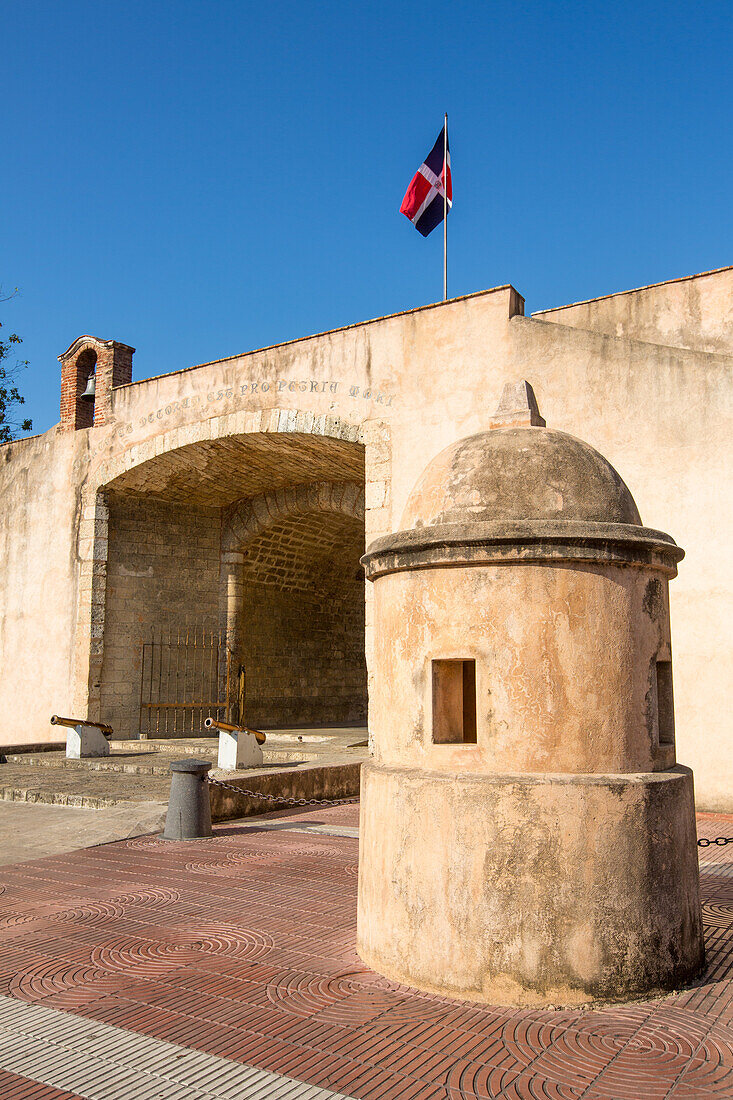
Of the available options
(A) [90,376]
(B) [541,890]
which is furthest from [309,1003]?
(A) [90,376]

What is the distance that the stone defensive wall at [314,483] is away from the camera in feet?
26.6

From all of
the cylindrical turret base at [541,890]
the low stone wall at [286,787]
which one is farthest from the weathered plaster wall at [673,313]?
the cylindrical turret base at [541,890]

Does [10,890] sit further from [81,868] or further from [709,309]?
[709,309]

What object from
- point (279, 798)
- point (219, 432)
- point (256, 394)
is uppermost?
point (256, 394)

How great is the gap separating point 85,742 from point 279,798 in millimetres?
5146

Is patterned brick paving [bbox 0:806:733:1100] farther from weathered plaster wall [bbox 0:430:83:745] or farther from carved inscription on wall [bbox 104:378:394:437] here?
weathered plaster wall [bbox 0:430:83:745]

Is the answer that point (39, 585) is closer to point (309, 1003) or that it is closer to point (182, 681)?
point (182, 681)

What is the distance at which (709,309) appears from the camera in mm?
9211

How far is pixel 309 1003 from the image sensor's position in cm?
318

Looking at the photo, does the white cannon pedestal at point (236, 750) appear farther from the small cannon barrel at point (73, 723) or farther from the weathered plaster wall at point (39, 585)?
the weathered plaster wall at point (39, 585)

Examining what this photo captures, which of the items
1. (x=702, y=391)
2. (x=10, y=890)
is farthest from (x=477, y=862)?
(x=702, y=391)

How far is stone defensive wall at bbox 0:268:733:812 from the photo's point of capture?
26.6 ft

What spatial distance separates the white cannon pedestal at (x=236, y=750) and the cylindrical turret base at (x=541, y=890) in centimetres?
625

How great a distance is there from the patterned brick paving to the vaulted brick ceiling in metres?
7.11
